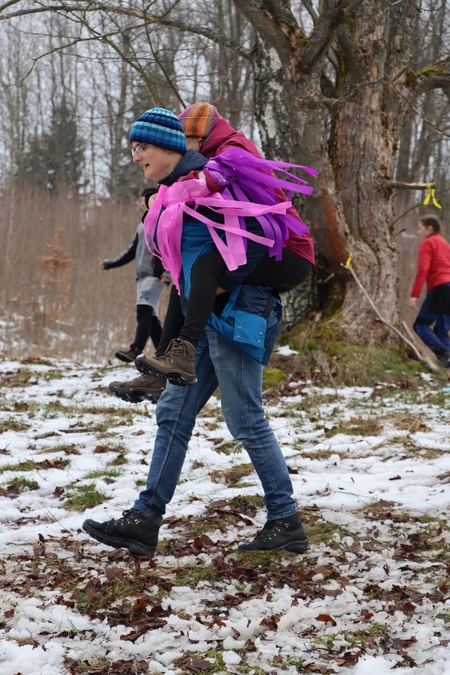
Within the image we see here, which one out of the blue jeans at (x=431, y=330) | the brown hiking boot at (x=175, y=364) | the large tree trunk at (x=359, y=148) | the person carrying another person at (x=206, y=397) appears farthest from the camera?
the blue jeans at (x=431, y=330)

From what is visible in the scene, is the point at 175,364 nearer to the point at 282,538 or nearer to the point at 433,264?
the point at 282,538

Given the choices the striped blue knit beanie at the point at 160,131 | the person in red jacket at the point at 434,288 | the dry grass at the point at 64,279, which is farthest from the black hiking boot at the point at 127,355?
the striped blue knit beanie at the point at 160,131

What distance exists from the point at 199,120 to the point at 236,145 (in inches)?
8.9

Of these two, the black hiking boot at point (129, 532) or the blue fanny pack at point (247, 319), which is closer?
the blue fanny pack at point (247, 319)

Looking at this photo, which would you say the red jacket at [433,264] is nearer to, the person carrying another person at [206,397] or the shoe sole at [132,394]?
the person carrying another person at [206,397]

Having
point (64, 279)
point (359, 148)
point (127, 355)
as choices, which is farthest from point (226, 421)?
point (64, 279)

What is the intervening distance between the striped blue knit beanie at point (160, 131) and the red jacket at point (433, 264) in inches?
276

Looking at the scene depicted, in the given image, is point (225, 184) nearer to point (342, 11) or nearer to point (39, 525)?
point (39, 525)

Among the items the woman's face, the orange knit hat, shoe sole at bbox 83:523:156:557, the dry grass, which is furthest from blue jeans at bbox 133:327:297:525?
the dry grass

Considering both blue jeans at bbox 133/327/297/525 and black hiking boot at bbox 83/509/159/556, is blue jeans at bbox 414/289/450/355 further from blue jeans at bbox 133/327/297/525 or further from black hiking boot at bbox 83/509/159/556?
black hiking boot at bbox 83/509/159/556

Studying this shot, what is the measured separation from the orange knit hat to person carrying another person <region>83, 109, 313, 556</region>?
111mm

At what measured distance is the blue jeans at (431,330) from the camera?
948 cm

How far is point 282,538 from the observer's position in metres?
3.29

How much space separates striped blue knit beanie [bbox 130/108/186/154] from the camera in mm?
3037
